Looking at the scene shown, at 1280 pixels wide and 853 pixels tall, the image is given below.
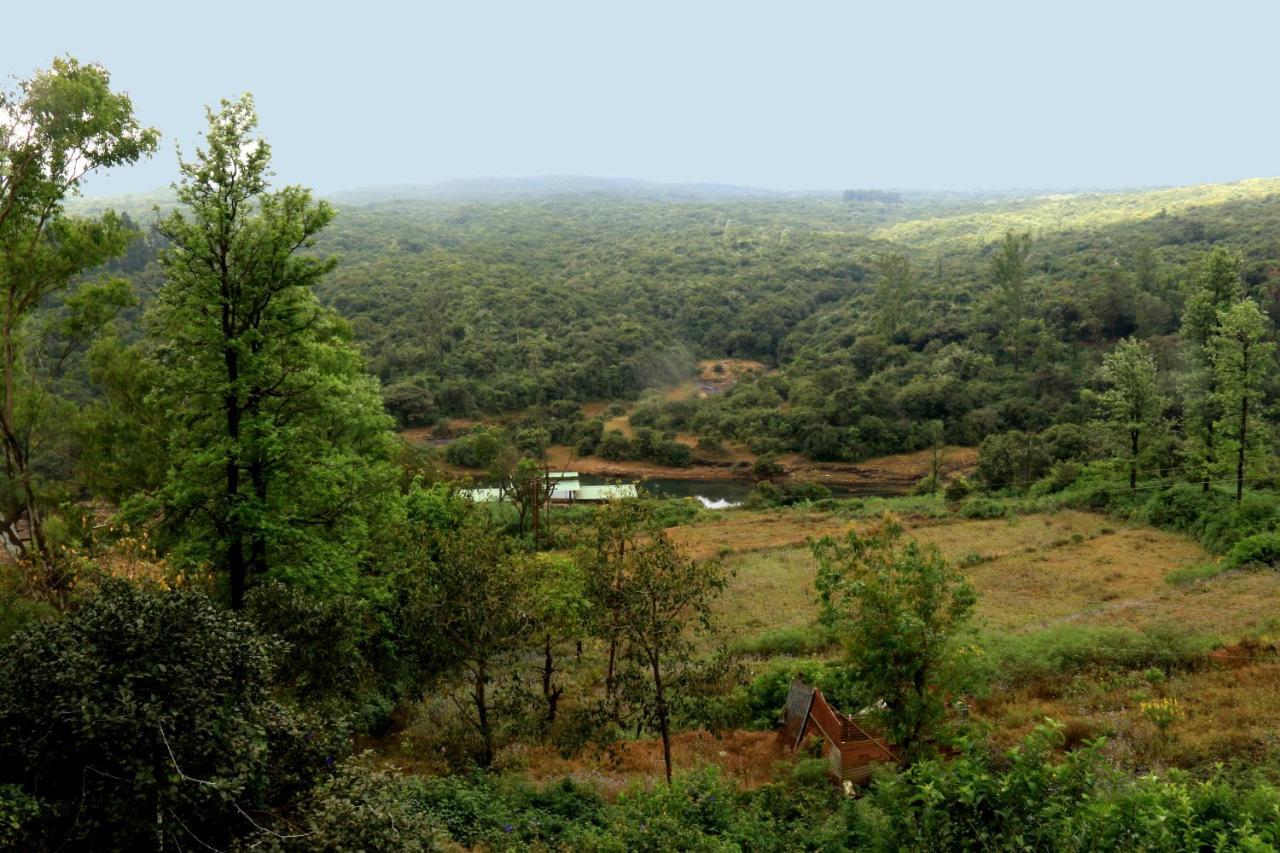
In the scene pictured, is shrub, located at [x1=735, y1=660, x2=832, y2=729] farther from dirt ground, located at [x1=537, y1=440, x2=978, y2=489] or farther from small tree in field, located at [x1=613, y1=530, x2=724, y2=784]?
dirt ground, located at [x1=537, y1=440, x2=978, y2=489]

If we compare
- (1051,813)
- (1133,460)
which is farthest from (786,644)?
(1133,460)

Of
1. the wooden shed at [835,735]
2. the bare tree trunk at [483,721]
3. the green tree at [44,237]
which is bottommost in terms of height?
the wooden shed at [835,735]

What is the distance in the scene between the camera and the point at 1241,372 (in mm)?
26172

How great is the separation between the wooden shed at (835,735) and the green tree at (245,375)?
8.48 meters

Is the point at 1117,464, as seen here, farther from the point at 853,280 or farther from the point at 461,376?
the point at 853,280

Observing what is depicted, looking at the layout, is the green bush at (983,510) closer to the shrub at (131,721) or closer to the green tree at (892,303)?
the green tree at (892,303)

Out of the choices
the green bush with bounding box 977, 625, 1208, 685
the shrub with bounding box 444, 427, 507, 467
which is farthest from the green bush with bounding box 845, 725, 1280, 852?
the shrub with bounding box 444, 427, 507, 467

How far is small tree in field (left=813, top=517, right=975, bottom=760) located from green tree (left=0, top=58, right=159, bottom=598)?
10.6 metres

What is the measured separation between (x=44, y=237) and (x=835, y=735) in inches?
583

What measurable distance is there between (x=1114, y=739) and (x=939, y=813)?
7.33 m

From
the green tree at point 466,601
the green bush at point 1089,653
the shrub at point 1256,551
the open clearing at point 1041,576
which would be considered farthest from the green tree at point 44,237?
the shrub at point 1256,551

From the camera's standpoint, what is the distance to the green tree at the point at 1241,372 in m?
26.0

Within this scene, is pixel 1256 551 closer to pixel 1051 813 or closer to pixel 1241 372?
pixel 1241 372

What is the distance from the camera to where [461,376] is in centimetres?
6456
